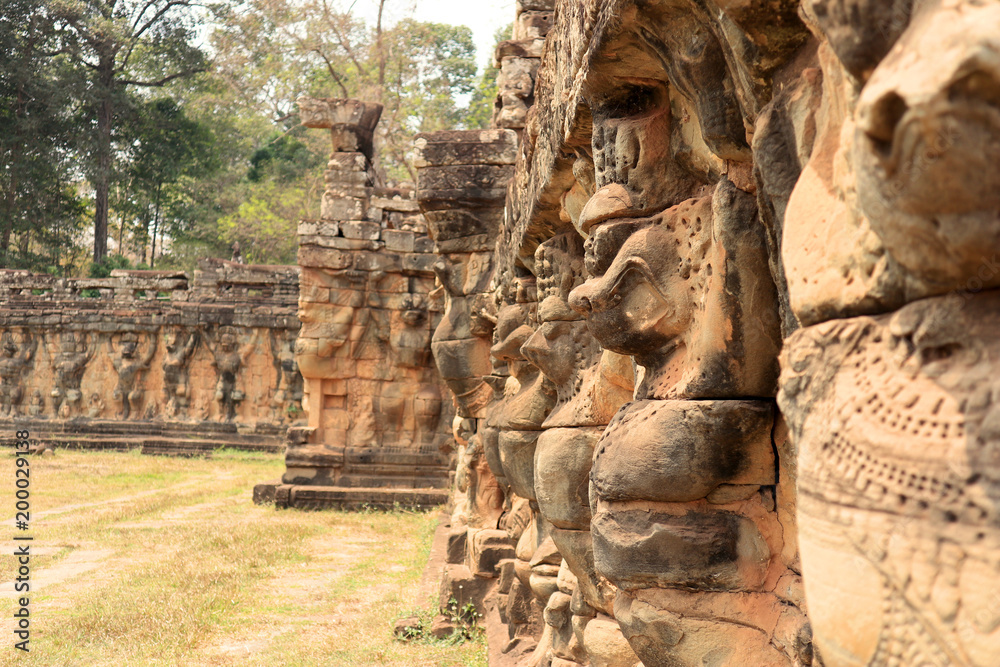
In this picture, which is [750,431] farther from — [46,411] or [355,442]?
[46,411]

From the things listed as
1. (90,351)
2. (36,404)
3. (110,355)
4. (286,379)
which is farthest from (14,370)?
(286,379)

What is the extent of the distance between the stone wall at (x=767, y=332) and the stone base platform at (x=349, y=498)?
24.4 ft

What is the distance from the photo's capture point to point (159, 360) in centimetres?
1958

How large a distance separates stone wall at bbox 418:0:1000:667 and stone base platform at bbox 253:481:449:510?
24.4 feet

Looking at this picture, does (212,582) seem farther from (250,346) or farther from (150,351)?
(150,351)

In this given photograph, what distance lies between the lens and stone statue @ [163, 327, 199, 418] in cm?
1917

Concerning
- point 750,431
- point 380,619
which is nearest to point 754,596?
point 750,431

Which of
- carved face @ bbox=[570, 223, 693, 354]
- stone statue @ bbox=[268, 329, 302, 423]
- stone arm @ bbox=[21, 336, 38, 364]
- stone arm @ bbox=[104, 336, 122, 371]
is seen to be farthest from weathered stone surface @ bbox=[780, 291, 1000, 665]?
stone arm @ bbox=[21, 336, 38, 364]

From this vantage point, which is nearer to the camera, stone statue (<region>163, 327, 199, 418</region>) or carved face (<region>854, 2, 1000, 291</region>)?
carved face (<region>854, 2, 1000, 291</region>)

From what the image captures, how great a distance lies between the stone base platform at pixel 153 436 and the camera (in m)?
17.6

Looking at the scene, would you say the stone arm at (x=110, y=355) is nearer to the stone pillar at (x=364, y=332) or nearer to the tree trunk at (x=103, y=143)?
the tree trunk at (x=103, y=143)

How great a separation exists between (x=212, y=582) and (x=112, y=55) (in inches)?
1044

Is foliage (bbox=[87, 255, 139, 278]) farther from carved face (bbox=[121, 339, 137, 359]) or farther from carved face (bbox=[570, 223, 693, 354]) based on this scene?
carved face (bbox=[570, 223, 693, 354])

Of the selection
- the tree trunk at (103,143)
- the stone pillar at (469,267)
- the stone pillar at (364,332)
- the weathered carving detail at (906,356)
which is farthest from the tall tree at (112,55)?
the weathered carving detail at (906,356)
